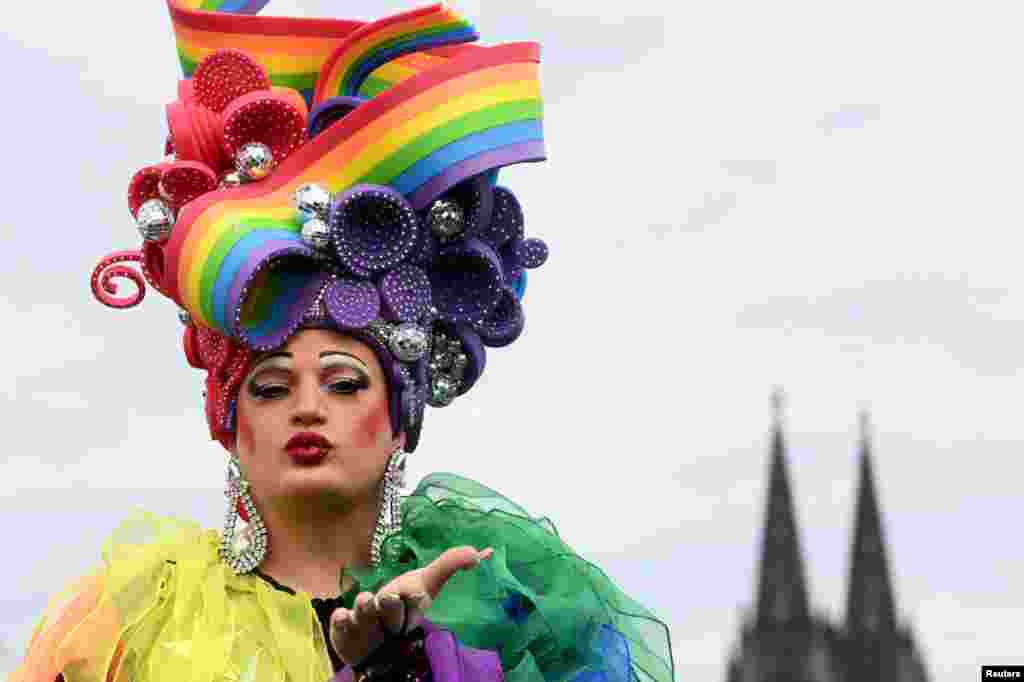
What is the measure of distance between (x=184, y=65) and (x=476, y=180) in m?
0.91

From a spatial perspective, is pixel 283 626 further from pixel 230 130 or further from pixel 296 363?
pixel 230 130

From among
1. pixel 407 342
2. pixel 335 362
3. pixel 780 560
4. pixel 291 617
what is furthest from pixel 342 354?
pixel 780 560

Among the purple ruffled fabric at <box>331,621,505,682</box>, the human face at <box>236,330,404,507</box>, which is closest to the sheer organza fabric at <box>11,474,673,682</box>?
the purple ruffled fabric at <box>331,621,505,682</box>

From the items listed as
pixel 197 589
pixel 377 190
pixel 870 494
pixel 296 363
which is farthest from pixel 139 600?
pixel 870 494

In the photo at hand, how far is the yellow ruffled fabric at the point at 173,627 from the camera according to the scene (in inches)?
246

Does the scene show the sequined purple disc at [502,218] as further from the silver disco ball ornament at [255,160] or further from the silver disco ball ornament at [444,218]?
the silver disco ball ornament at [255,160]

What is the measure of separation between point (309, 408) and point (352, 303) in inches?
11.2

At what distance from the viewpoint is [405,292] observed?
21.4 feet

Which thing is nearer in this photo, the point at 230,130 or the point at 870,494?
the point at 230,130

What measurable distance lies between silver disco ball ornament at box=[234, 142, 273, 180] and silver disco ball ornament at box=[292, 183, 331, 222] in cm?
17

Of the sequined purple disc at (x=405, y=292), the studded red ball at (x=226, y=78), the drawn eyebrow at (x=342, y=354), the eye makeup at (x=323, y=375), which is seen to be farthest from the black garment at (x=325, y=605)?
the studded red ball at (x=226, y=78)

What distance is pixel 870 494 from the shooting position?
76.2 metres

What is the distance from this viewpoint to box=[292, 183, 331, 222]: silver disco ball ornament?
21.1 feet

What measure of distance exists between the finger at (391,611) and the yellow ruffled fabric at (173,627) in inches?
21.8
